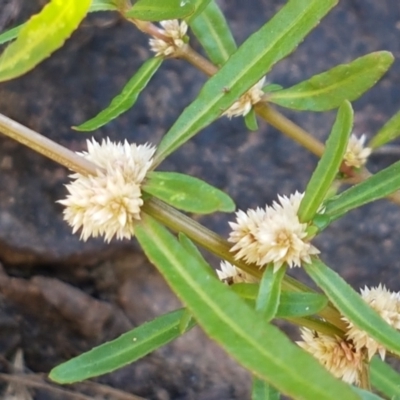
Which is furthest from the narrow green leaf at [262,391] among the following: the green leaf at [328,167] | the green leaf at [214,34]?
the green leaf at [214,34]

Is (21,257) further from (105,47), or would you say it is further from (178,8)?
(178,8)

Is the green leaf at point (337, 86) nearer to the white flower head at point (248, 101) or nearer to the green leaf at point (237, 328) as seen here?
the white flower head at point (248, 101)

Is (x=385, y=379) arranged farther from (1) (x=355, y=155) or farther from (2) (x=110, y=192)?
(2) (x=110, y=192)

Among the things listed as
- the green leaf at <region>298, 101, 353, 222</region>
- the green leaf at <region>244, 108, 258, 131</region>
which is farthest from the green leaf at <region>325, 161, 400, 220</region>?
the green leaf at <region>244, 108, 258, 131</region>

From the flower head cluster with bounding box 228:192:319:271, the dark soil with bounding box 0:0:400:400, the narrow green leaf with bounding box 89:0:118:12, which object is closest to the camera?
the flower head cluster with bounding box 228:192:319:271

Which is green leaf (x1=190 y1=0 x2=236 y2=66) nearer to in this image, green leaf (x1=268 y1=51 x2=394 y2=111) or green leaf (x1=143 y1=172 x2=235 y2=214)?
green leaf (x1=268 y1=51 x2=394 y2=111)

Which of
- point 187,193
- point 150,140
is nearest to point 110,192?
point 187,193
